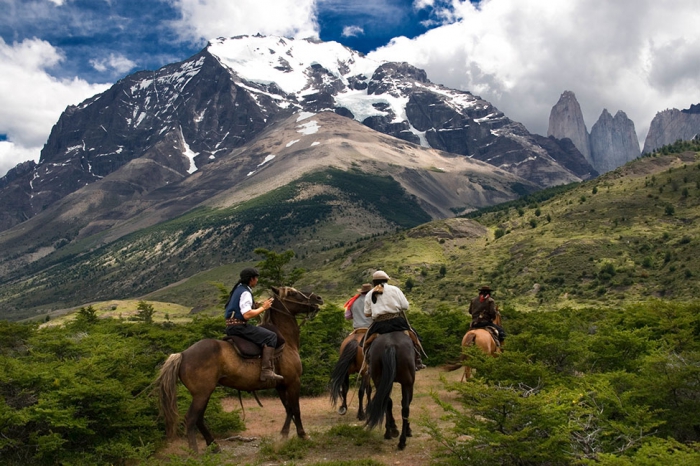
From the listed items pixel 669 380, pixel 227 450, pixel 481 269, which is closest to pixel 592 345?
pixel 669 380

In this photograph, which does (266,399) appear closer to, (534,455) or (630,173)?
(534,455)

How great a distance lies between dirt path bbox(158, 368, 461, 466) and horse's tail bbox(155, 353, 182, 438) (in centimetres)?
65

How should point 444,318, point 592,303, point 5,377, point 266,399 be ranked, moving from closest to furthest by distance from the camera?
point 5,377 < point 266,399 < point 444,318 < point 592,303

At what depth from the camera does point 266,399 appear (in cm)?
1997

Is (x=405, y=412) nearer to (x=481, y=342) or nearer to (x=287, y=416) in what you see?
(x=287, y=416)

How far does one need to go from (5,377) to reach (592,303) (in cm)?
7263

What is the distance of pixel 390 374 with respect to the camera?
39.2ft

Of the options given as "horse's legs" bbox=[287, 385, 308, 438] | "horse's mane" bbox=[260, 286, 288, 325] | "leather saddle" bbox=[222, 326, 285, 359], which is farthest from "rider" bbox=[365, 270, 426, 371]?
"leather saddle" bbox=[222, 326, 285, 359]

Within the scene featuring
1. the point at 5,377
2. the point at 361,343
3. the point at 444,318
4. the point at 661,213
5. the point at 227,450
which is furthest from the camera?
the point at 661,213

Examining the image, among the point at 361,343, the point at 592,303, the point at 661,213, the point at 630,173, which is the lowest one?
the point at 592,303

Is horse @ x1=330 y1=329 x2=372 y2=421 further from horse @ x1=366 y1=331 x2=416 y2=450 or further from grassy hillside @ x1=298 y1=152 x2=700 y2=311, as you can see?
grassy hillside @ x1=298 y1=152 x2=700 y2=311

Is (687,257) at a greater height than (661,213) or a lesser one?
lesser

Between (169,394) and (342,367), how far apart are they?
223 inches

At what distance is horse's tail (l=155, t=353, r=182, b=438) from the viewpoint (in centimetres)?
1112
